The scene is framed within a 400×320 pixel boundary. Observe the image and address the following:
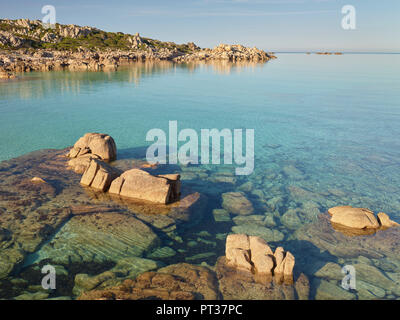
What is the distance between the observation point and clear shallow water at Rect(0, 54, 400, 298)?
1741 cm

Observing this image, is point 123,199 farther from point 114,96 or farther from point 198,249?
point 114,96

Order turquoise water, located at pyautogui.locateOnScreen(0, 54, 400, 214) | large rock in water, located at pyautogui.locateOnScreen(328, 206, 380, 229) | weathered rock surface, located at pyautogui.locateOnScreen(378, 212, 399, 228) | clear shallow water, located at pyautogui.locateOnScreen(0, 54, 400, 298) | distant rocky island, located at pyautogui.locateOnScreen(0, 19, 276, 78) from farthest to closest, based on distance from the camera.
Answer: distant rocky island, located at pyautogui.locateOnScreen(0, 19, 276, 78), turquoise water, located at pyautogui.locateOnScreen(0, 54, 400, 214), clear shallow water, located at pyautogui.locateOnScreen(0, 54, 400, 298), weathered rock surface, located at pyautogui.locateOnScreen(378, 212, 399, 228), large rock in water, located at pyautogui.locateOnScreen(328, 206, 380, 229)

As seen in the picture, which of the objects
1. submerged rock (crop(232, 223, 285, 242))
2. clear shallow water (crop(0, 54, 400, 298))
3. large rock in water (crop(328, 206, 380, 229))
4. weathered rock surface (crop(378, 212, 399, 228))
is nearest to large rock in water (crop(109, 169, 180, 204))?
clear shallow water (crop(0, 54, 400, 298))

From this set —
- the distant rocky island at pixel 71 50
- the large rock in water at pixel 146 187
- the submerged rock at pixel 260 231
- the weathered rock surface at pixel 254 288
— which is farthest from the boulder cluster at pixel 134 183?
the distant rocky island at pixel 71 50

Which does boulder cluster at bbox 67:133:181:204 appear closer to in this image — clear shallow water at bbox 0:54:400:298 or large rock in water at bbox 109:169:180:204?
large rock in water at bbox 109:169:180:204

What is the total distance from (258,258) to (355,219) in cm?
614

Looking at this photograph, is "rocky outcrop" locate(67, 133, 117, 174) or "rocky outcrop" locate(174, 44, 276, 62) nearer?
"rocky outcrop" locate(67, 133, 117, 174)

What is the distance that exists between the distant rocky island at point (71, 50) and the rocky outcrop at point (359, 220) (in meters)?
68.2

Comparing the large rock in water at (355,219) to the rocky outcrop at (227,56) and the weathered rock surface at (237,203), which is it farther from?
the rocky outcrop at (227,56)

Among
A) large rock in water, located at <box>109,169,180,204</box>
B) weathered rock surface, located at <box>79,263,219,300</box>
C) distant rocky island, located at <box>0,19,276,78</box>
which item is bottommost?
weathered rock surface, located at <box>79,263,219,300</box>

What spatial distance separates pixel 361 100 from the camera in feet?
147

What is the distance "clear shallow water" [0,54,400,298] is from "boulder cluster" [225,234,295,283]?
42.9 inches

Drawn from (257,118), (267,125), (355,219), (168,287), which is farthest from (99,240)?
(257,118)

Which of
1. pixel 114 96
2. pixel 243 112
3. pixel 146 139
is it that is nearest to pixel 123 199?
pixel 146 139
